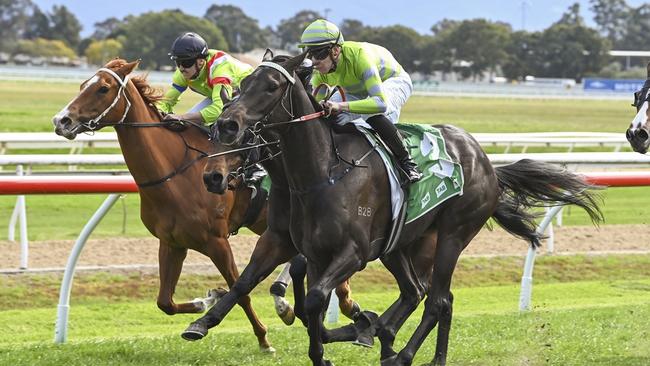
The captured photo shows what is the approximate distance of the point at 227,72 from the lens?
6352 mm

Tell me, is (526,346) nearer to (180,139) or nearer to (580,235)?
(180,139)

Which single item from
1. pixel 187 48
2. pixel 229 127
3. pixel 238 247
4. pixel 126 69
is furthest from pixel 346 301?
pixel 238 247

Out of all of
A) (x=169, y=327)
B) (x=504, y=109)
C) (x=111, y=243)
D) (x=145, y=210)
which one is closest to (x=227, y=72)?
(x=145, y=210)

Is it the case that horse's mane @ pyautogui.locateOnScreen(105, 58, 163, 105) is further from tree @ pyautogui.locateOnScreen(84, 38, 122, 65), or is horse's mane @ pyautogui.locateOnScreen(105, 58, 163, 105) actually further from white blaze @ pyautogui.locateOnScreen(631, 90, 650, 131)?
tree @ pyautogui.locateOnScreen(84, 38, 122, 65)

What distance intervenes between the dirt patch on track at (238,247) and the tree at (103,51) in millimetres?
71527

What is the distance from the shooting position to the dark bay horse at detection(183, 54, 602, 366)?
4.89m

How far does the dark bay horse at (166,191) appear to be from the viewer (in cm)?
610

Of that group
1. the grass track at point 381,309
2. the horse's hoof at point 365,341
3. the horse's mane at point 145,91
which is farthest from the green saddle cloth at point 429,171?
the horse's mane at point 145,91

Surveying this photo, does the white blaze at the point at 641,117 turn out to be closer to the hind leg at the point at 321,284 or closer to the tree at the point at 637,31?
the hind leg at the point at 321,284

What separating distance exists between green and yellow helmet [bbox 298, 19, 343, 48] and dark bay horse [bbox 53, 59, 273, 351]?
1.20 meters

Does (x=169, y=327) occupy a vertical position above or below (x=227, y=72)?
below

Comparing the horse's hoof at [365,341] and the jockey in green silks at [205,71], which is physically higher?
the jockey in green silks at [205,71]

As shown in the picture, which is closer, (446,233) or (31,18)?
(446,233)

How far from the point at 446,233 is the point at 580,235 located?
5.12 m
